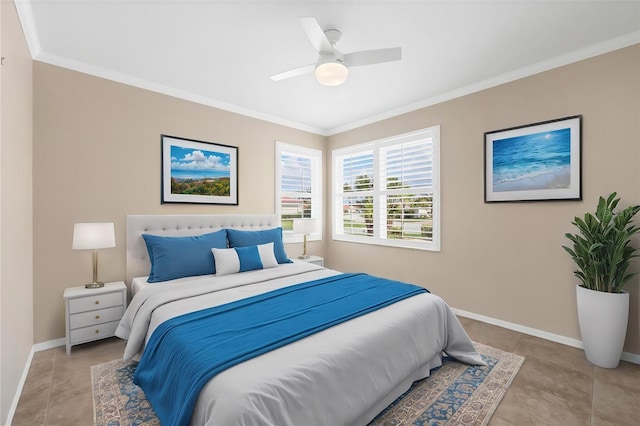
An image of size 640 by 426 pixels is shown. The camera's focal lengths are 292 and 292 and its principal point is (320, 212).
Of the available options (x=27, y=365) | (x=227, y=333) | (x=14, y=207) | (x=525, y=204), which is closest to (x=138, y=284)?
(x=27, y=365)

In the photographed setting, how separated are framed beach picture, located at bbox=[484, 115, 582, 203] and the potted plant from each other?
403 millimetres

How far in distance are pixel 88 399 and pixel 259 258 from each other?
175cm

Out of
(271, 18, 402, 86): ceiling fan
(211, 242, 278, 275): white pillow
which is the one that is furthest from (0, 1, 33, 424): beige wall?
(271, 18, 402, 86): ceiling fan

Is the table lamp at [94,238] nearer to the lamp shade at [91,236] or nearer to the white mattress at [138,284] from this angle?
the lamp shade at [91,236]

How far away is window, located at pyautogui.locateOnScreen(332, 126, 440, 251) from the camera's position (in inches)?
152

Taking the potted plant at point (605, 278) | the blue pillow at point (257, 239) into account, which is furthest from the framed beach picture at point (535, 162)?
the blue pillow at point (257, 239)

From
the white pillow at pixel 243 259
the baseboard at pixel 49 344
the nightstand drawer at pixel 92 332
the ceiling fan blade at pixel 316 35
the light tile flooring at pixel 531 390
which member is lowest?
the light tile flooring at pixel 531 390

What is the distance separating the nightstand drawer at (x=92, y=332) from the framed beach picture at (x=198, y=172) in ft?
4.56

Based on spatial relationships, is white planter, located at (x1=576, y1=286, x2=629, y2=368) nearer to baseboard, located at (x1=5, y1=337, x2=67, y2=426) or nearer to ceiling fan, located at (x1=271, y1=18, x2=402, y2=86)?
ceiling fan, located at (x1=271, y1=18, x2=402, y2=86)

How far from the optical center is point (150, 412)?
1.86m

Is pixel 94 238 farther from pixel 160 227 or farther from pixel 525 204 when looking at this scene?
pixel 525 204

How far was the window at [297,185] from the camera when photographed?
4.62 meters

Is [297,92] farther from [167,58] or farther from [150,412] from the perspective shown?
[150,412]

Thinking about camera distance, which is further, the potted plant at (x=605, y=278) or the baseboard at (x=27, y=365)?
the potted plant at (x=605, y=278)
